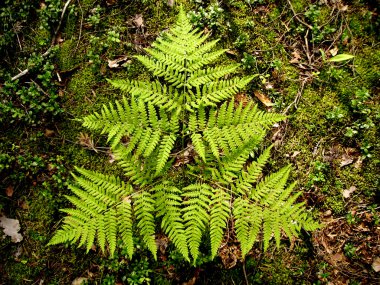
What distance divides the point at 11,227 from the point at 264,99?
12.9ft

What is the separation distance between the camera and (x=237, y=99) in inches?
183

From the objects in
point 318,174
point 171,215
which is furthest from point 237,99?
point 171,215

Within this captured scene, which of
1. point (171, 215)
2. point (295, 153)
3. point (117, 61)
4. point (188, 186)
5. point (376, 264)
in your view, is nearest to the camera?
point (171, 215)

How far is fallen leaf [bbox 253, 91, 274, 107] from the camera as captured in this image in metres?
4.66

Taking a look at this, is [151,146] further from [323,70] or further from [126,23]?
[323,70]

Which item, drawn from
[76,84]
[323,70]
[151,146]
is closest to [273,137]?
[323,70]

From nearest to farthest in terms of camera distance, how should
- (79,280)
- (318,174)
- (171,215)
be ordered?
1. (171,215)
2. (79,280)
3. (318,174)

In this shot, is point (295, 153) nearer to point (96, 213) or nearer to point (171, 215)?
point (171, 215)

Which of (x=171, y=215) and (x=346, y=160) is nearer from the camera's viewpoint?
(x=171, y=215)

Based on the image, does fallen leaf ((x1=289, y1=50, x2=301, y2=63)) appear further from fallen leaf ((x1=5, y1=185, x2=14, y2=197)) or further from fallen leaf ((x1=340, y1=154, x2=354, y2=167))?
fallen leaf ((x1=5, y1=185, x2=14, y2=197))

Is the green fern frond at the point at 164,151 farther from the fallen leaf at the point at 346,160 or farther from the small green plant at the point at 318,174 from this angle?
the fallen leaf at the point at 346,160

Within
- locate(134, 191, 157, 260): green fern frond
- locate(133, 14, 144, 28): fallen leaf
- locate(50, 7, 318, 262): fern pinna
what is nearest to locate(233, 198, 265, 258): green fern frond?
locate(50, 7, 318, 262): fern pinna

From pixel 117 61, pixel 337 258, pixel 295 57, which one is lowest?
pixel 337 258

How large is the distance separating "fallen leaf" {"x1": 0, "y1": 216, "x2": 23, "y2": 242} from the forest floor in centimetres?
3
